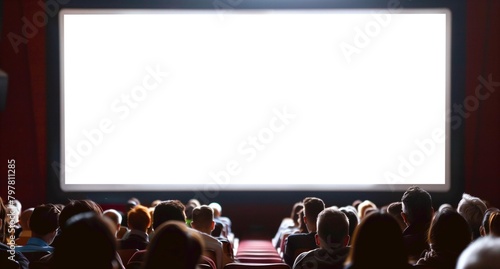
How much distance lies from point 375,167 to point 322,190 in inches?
32.2

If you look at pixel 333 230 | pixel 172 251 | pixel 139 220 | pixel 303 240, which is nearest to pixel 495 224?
pixel 333 230

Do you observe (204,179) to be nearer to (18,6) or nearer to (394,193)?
(394,193)

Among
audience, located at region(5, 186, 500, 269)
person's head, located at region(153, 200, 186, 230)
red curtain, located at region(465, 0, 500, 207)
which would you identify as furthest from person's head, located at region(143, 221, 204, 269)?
red curtain, located at region(465, 0, 500, 207)

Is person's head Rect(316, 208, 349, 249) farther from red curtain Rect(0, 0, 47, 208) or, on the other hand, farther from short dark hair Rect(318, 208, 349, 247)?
red curtain Rect(0, 0, 47, 208)

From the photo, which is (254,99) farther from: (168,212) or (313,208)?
(168,212)

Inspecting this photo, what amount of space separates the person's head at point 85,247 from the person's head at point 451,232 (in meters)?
1.53

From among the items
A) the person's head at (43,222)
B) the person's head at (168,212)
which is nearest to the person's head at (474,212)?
the person's head at (168,212)

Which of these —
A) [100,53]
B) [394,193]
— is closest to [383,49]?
[394,193]

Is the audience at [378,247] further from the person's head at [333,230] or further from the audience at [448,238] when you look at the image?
the person's head at [333,230]

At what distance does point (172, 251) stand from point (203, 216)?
2.42 meters

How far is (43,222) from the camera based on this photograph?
3486 millimetres

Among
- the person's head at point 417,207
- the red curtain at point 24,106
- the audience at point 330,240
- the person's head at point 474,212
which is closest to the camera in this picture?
the audience at point 330,240

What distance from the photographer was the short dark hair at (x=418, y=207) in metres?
A: 3.75

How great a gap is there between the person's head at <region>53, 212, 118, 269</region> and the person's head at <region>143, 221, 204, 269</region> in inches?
5.9
